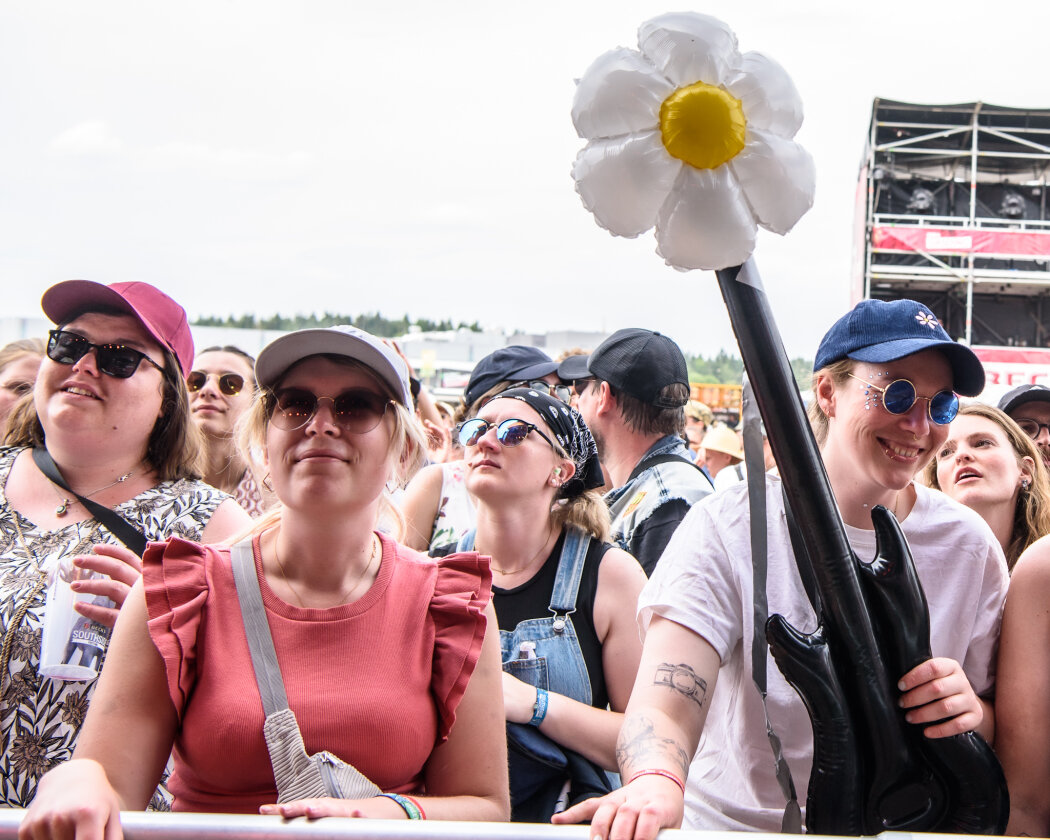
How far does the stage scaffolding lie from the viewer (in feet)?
51.8

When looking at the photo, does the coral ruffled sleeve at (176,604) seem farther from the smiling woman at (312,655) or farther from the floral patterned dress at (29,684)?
the floral patterned dress at (29,684)

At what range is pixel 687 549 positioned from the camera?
5.95 ft

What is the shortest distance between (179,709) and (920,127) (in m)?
17.0

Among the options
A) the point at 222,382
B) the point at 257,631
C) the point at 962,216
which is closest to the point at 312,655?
the point at 257,631

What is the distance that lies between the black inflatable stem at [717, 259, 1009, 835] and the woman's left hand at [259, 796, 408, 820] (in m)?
0.63

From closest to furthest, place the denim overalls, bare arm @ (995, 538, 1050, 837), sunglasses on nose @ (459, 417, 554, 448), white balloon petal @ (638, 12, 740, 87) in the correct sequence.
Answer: white balloon petal @ (638, 12, 740, 87), bare arm @ (995, 538, 1050, 837), the denim overalls, sunglasses on nose @ (459, 417, 554, 448)

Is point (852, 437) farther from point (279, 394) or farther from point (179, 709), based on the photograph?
point (179, 709)

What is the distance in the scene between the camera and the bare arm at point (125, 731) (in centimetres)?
135

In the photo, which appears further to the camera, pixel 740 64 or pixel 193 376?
pixel 193 376

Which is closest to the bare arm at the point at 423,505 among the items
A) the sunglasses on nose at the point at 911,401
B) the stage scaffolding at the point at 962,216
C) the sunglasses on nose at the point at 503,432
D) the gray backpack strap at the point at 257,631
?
the sunglasses on nose at the point at 503,432

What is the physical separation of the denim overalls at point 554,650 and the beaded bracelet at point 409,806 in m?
0.70

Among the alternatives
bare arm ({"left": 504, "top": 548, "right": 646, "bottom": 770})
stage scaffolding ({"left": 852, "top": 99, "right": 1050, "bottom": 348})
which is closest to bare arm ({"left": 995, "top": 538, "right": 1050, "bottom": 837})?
bare arm ({"left": 504, "top": 548, "right": 646, "bottom": 770})

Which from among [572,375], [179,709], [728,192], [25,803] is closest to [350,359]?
[179,709]

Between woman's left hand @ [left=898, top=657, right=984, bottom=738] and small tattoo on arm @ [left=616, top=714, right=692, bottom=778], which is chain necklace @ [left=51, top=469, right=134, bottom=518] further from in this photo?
woman's left hand @ [left=898, top=657, right=984, bottom=738]
